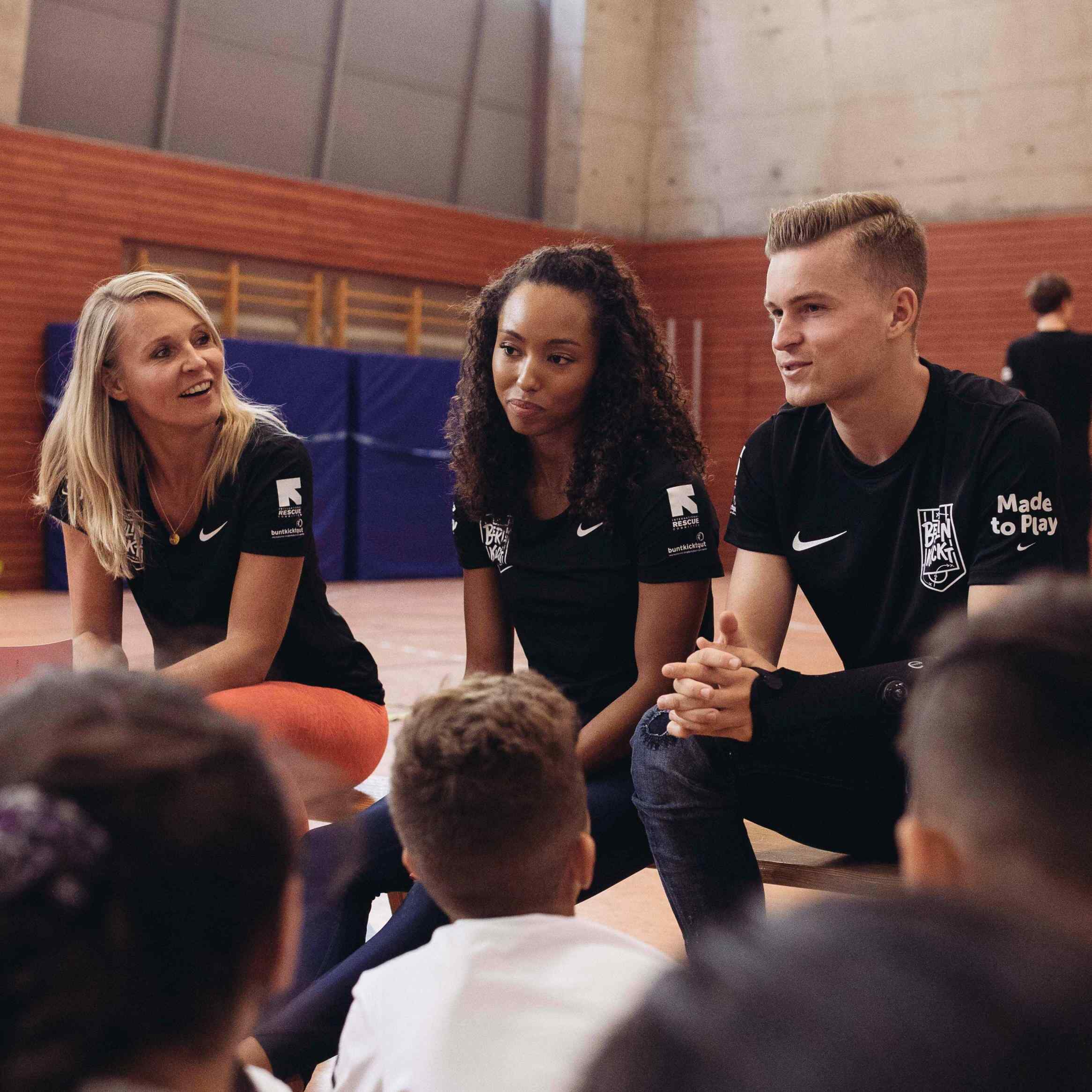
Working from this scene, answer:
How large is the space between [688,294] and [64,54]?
602cm

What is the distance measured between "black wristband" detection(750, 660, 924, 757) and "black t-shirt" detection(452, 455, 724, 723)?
0.36 m

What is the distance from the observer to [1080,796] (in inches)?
23.5

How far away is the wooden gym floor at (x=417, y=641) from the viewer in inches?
125

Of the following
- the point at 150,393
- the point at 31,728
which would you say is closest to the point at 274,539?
the point at 150,393

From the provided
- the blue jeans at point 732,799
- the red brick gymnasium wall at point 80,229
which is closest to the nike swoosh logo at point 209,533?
the blue jeans at point 732,799

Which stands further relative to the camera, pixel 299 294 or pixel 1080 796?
pixel 299 294

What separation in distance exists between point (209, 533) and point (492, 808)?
135 centimetres

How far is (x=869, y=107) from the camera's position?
11711mm

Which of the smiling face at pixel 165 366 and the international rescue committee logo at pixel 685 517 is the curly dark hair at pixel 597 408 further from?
the smiling face at pixel 165 366

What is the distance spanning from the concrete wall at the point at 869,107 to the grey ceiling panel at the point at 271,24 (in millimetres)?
3474

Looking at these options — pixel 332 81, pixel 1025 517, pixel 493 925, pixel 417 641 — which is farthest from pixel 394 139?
pixel 493 925

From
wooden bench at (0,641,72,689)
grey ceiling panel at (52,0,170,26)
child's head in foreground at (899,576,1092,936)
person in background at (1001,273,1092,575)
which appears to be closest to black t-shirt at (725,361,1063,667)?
wooden bench at (0,641,72,689)

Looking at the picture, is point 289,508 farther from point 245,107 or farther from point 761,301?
point 761,301

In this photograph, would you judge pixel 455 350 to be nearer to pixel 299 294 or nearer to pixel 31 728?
pixel 299 294
